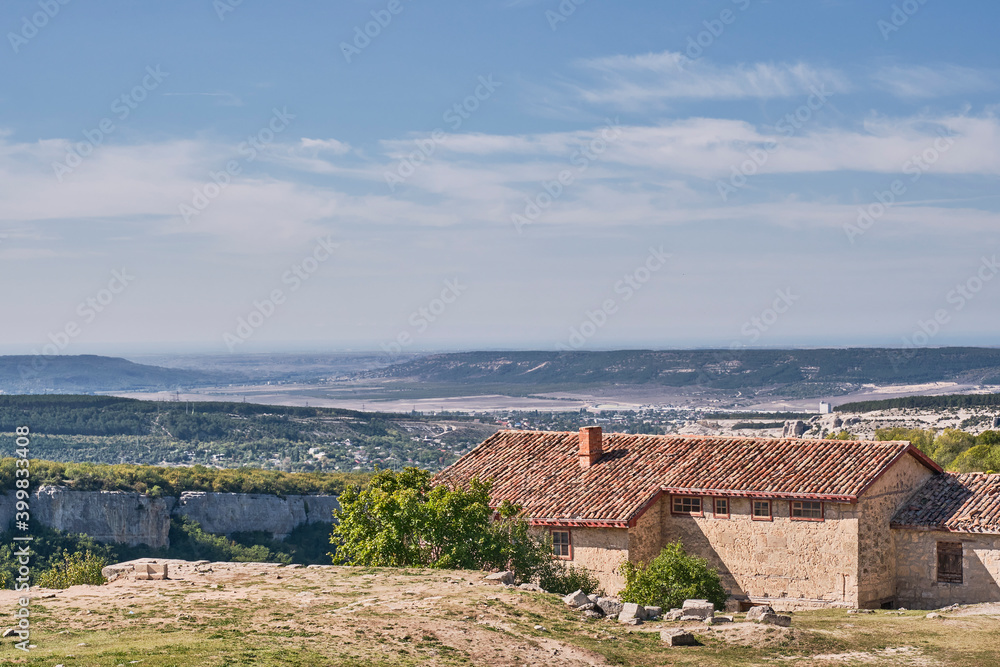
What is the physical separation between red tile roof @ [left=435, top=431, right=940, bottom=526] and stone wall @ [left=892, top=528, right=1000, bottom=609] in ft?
7.76

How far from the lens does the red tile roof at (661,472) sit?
3222 cm

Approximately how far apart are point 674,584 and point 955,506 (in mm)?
9784

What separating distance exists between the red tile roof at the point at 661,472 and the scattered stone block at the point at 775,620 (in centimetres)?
852

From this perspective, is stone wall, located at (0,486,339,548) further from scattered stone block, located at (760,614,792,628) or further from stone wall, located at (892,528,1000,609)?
scattered stone block, located at (760,614,792,628)

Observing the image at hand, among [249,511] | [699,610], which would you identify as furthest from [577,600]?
[249,511]

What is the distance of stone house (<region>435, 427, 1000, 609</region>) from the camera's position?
102 ft

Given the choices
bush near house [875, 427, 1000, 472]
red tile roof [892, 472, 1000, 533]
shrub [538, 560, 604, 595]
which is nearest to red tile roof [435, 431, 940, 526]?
red tile roof [892, 472, 1000, 533]

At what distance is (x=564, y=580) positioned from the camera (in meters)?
30.3

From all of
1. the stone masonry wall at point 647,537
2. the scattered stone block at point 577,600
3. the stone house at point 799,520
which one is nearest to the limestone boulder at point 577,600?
the scattered stone block at point 577,600

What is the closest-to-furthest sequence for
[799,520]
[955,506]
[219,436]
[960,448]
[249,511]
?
[799,520] < [955,506] < [960,448] < [249,511] < [219,436]

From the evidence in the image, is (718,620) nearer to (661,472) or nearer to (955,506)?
(661,472)

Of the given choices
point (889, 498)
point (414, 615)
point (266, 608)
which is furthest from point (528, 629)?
point (889, 498)

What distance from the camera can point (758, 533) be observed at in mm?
32312

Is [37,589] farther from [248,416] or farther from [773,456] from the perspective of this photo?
[248,416]
